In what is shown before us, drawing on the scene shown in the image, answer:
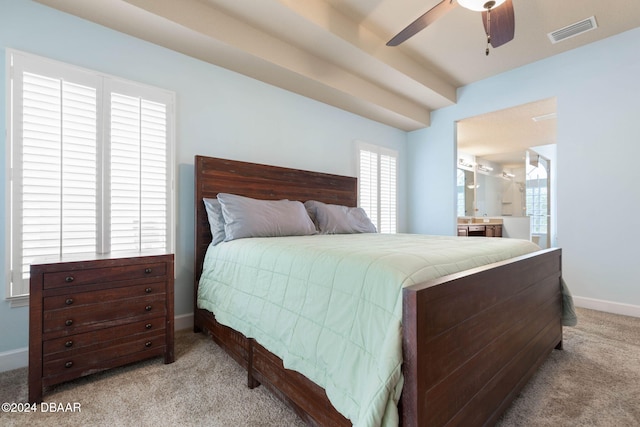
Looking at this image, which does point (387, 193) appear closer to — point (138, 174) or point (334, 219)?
point (334, 219)

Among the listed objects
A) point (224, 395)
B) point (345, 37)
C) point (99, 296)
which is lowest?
point (224, 395)

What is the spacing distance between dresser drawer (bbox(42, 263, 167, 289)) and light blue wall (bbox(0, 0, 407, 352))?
2.12 feet

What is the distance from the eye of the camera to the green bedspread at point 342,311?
3.09 ft

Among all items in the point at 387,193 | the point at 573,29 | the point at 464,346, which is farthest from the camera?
the point at 387,193

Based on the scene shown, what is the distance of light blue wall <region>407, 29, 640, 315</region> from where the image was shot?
2914mm

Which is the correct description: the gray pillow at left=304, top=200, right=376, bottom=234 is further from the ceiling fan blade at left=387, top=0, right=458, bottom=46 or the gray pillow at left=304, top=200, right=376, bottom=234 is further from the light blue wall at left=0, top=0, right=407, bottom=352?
the ceiling fan blade at left=387, top=0, right=458, bottom=46

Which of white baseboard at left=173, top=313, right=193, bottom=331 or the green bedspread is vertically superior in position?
the green bedspread

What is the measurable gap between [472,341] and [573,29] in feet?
11.3

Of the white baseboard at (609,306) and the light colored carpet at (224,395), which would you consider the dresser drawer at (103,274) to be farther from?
the white baseboard at (609,306)

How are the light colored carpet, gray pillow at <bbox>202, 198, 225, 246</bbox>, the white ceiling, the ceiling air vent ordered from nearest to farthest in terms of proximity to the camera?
1. the light colored carpet
2. the white ceiling
3. gray pillow at <bbox>202, 198, 225, 246</bbox>
4. the ceiling air vent

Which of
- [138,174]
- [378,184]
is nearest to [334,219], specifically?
[378,184]

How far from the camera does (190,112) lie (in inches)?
104

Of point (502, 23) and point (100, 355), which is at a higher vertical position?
point (502, 23)

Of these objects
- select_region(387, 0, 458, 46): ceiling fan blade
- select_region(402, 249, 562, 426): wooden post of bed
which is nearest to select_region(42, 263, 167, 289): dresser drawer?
select_region(402, 249, 562, 426): wooden post of bed
